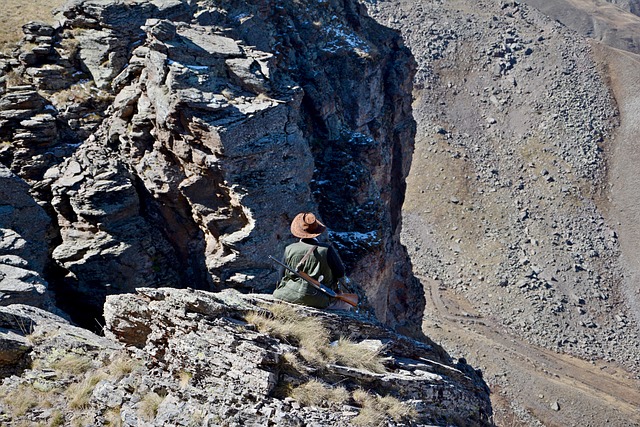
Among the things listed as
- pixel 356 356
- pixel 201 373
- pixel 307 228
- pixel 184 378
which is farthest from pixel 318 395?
pixel 307 228

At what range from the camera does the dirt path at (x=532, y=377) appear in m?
42.6

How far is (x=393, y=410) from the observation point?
9492 mm

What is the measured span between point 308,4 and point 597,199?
5033 cm

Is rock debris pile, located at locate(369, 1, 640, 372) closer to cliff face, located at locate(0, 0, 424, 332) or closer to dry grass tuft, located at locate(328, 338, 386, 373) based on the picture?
cliff face, located at locate(0, 0, 424, 332)

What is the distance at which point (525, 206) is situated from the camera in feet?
211

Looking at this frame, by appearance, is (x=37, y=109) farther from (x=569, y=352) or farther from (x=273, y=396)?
(x=569, y=352)

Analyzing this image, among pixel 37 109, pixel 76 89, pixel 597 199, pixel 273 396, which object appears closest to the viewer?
pixel 273 396

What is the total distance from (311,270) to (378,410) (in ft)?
10.7

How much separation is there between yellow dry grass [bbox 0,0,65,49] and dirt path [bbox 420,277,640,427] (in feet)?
124

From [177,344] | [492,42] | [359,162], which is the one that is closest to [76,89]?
[359,162]

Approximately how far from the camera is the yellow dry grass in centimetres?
2733

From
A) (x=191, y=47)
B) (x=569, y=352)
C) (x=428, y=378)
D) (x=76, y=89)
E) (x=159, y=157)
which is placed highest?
(x=191, y=47)

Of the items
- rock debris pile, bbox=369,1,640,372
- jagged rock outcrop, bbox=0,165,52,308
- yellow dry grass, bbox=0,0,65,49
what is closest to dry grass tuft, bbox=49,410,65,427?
jagged rock outcrop, bbox=0,165,52,308

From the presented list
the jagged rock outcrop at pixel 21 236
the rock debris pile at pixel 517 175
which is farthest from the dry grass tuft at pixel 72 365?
the rock debris pile at pixel 517 175
